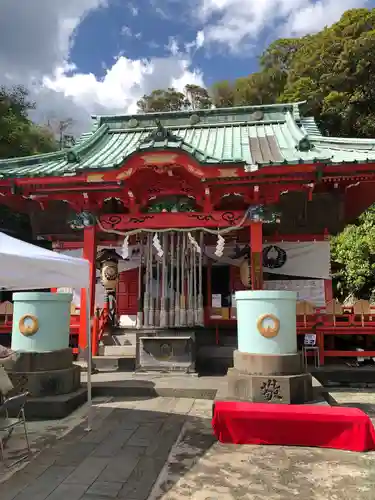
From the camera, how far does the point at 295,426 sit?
508 cm

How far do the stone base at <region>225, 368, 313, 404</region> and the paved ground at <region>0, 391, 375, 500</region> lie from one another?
97 cm

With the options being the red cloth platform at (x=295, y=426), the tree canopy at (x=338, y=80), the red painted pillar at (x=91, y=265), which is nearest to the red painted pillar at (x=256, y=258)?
the red painted pillar at (x=91, y=265)

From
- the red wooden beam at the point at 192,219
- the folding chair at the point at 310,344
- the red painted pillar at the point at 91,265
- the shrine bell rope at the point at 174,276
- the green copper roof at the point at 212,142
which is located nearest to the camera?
the green copper roof at the point at 212,142

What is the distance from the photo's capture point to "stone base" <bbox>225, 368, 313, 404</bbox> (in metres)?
6.26

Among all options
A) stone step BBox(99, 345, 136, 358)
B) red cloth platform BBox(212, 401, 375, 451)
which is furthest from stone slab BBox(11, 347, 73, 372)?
stone step BBox(99, 345, 136, 358)

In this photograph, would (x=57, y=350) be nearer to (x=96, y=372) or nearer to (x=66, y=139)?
(x=96, y=372)

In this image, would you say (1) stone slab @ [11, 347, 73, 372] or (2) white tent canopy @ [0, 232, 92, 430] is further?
(1) stone slab @ [11, 347, 73, 372]

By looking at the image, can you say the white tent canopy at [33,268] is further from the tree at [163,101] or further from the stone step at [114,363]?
the tree at [163,101]

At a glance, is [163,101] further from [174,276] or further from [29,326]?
[29,326]

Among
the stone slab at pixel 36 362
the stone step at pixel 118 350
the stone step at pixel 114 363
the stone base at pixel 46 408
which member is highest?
the stone slab at pixel 36 362

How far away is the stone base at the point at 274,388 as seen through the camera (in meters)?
6.26

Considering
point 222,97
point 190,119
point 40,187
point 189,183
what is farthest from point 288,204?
point 222,97

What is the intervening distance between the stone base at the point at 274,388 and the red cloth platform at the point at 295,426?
37.6 inches

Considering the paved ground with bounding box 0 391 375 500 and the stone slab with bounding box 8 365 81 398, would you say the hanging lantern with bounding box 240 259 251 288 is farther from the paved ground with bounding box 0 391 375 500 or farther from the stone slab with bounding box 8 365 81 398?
the paved ground with bounding box 0 391 375 500
